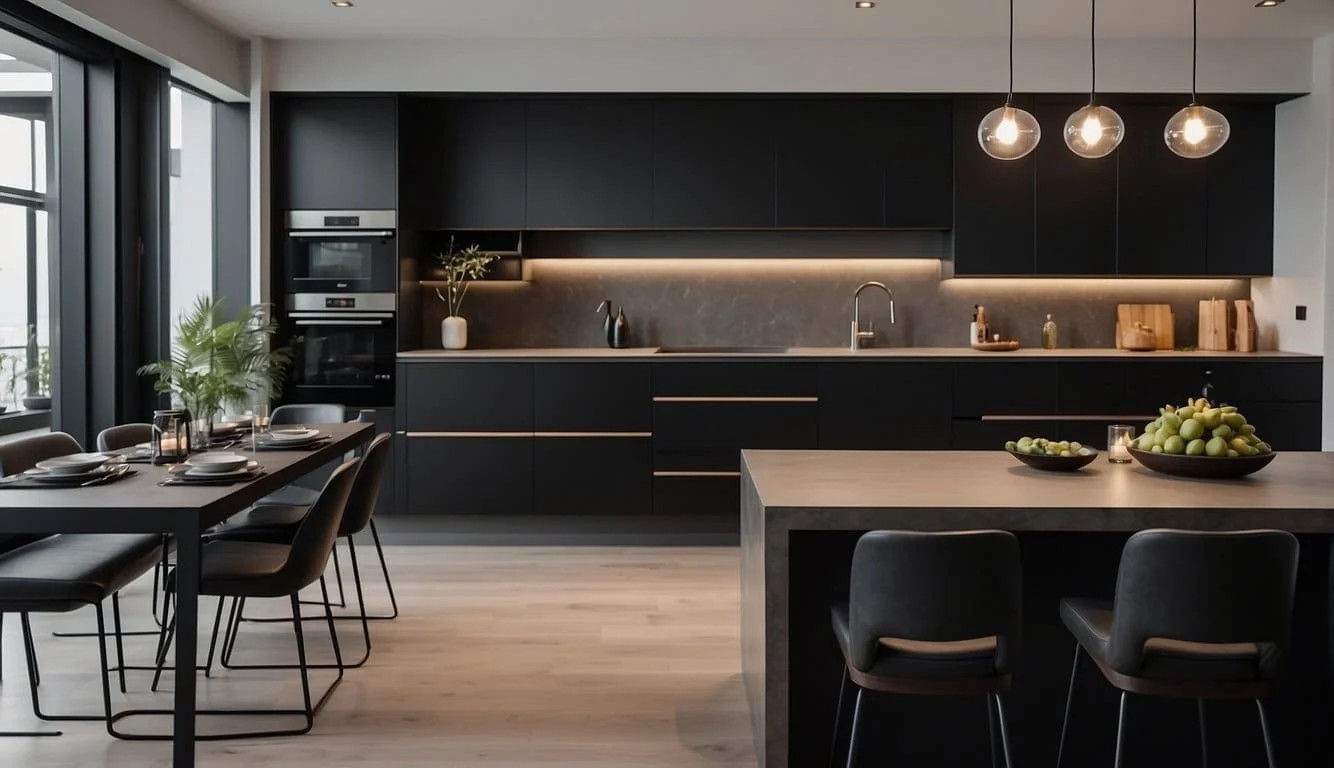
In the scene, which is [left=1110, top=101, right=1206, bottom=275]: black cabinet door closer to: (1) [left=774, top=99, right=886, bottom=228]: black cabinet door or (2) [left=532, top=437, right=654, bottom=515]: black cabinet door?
(1) [left=774, top=99, right=886, bottom=228]: black cabinet door

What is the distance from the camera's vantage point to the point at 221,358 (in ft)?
16.9

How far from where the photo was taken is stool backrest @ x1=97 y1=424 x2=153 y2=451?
3.83 metres

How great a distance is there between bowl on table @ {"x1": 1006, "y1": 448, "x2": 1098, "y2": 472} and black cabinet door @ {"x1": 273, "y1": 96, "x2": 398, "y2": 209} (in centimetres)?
379

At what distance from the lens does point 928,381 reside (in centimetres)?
551

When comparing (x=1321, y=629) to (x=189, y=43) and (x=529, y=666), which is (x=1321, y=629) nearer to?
(x=529, y=666)

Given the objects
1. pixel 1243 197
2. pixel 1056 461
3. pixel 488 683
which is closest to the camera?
pixel 1056 461

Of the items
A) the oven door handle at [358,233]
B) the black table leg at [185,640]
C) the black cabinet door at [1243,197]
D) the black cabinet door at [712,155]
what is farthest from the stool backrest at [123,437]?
the black cabinet door at [1243,197]

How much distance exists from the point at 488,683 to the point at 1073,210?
4.02m

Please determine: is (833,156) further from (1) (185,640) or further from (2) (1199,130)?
(1) (185,640)

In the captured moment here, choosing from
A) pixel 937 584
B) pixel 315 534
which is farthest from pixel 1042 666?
pixel 315 534

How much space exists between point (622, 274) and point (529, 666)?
300 cm

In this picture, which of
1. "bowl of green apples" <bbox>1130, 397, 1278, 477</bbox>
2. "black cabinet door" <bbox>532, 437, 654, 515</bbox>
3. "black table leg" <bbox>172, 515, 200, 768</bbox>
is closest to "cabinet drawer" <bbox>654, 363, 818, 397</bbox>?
"black cabinet door" <bbox>532, 437, 654, 515</bbox>

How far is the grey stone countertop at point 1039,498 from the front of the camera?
7.77 ft

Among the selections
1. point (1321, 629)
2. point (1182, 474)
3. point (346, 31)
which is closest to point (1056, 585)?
point (1182, 474)
